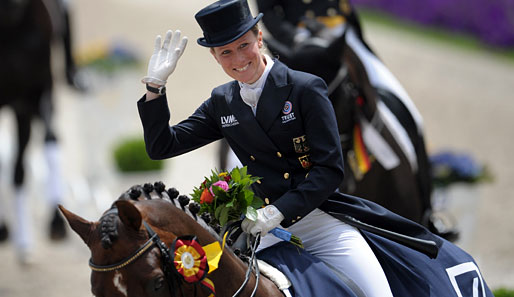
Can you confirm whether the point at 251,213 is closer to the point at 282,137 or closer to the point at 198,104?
the point at 282,137

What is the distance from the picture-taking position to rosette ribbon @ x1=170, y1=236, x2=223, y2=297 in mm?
2699

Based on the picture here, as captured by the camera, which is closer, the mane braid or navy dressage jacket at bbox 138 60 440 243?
the mane braid

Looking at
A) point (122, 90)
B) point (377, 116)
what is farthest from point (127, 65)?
point (377, 116)

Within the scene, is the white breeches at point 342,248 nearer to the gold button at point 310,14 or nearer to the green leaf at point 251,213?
the green leaf at point 251,213

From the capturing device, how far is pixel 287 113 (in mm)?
3055

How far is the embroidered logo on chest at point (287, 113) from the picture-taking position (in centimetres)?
305

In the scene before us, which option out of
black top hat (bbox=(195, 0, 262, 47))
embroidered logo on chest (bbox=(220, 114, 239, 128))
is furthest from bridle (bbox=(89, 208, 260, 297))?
black top hat (bbox=(195, 0, 262, 47))

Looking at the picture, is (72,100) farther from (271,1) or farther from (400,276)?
(400,276)

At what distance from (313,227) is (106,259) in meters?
0.93

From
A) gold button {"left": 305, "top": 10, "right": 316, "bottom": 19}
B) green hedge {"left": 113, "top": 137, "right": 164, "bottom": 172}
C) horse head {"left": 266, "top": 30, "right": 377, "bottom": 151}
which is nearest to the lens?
horse head {"left": 266, "top": 30, "right": 377, "bottom": 151}

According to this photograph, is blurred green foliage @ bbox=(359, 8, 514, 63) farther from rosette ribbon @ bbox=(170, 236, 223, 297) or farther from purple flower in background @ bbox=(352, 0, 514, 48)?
rosette ribbon @ bbox=(170, 236, 223, 297)

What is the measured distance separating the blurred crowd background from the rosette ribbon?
4307 millimetres

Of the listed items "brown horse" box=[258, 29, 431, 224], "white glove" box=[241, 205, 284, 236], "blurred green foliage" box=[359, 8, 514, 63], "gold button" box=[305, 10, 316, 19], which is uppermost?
"gold button" box=[305, 10, 316, 19]

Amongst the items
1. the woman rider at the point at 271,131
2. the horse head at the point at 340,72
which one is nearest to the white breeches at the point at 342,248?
the woman rider at the point at 271,131
